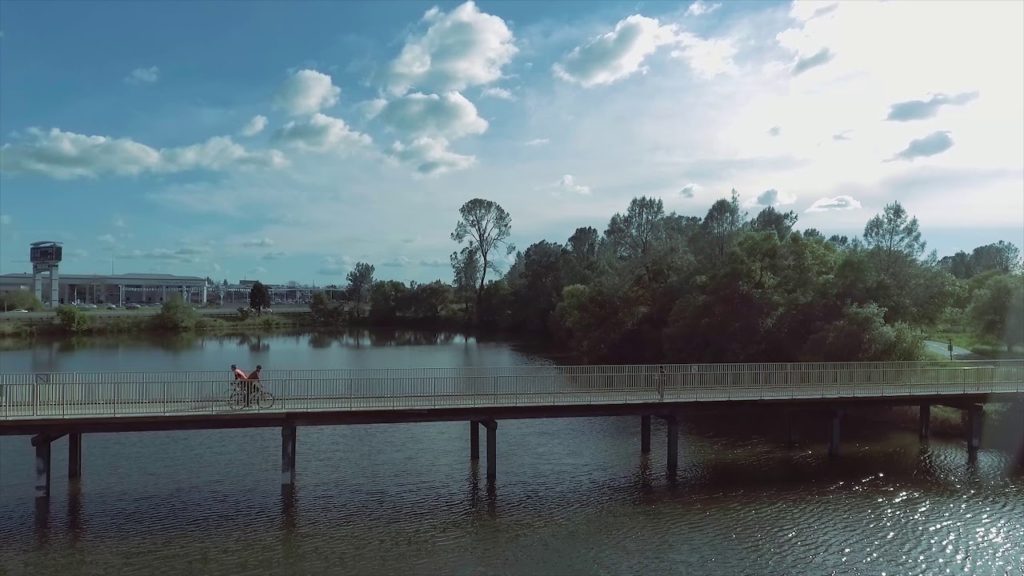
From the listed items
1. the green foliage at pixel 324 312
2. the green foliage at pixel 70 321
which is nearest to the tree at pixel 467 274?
the green foliage at pixel 324 312

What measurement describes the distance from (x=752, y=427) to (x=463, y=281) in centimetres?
9953

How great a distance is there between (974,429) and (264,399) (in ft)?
104

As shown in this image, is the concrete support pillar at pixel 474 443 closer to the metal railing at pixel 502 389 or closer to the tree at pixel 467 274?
the metal railing at pixel 502 389

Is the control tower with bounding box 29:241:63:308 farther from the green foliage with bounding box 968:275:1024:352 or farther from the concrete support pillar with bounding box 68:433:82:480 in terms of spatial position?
the green foliage with bounding box 968:275:1024:352

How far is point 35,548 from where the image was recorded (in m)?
20.2

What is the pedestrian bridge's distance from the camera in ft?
79.8

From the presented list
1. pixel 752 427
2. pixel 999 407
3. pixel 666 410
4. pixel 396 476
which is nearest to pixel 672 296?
pixel 752 427

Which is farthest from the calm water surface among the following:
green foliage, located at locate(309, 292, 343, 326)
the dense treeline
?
green foliage, located at locate(309, 292, 343, 326)

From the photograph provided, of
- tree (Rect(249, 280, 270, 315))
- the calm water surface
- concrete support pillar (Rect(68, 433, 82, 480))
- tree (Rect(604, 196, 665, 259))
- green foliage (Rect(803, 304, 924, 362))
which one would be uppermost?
tree (Rect(604, 196, 665, 259))

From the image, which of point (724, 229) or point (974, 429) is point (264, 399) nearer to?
point (974, 429)

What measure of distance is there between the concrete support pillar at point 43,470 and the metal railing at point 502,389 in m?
1.37

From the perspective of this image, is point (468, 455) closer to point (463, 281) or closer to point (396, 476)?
point (396, 476)

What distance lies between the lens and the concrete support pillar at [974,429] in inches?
1261

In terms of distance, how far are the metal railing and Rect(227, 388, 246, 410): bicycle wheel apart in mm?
186
